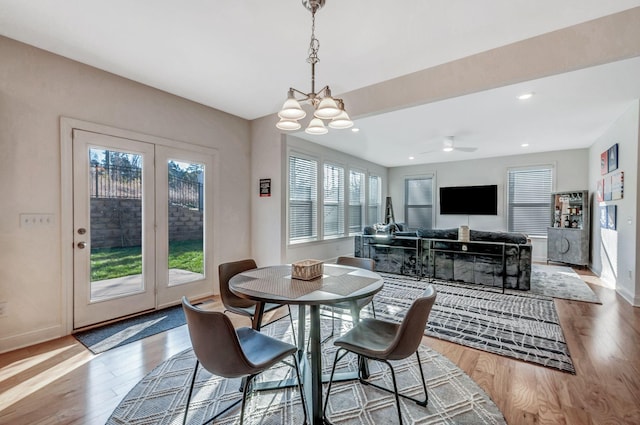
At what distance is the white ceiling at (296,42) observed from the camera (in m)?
2.10

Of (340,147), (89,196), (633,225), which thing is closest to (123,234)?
(89,196)

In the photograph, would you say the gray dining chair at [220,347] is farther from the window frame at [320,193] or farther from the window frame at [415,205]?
the window frame at [415,205]

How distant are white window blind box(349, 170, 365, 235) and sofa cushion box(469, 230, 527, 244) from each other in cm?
294

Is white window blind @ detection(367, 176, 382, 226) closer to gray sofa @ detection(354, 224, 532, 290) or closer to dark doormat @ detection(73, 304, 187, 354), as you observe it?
gray sofa @ detection(354, 224, 532, 290)

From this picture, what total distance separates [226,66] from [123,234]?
211cm

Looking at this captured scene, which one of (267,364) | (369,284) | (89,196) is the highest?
(89,196)

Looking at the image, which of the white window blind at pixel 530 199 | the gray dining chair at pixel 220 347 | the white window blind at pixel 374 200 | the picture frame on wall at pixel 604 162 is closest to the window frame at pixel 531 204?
the white window blind at pixel 530 199

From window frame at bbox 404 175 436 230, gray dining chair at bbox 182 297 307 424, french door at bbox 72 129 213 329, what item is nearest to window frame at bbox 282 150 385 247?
french door at bbox 72 129 213 329

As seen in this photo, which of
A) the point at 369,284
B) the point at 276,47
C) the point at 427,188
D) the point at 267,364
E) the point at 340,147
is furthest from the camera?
the point at 427,188

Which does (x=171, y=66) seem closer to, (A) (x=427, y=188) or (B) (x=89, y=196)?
(B) (x=89, y=196)

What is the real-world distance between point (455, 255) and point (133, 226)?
4.57 metres

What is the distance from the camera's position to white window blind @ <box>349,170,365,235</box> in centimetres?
712

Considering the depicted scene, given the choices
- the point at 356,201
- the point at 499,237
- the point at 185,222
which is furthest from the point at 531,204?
the point at 185,222

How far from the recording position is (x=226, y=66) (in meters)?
2.94
